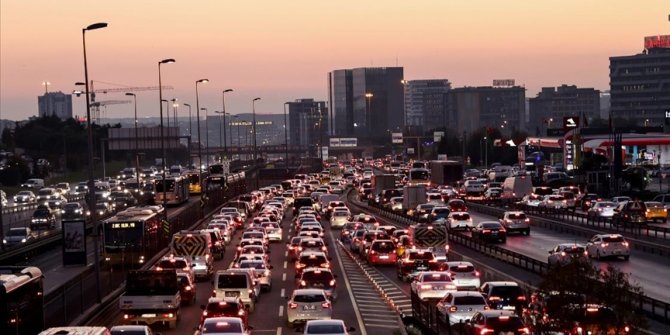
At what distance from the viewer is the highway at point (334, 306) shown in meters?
35.6

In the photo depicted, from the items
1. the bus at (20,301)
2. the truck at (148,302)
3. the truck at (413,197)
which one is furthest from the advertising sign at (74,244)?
the truck at (413,197)

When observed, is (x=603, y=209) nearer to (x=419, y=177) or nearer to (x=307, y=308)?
(x=419, y=177)

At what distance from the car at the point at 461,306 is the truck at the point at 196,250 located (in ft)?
65.2

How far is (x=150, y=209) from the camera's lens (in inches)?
2357

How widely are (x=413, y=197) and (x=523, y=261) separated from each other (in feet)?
132

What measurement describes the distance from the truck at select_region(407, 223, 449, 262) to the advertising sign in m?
14.4

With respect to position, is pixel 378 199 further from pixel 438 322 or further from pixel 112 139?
pixel 438 322

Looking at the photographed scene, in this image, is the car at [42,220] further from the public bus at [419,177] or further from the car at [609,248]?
the car at [609,248]

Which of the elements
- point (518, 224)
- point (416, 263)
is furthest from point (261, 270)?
point (518, 224)

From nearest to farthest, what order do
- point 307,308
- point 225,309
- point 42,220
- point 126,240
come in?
1. point 225,309
2. point 307,308
3. point 126,240
4. point 42,220

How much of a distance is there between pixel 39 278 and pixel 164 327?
7.75 meters

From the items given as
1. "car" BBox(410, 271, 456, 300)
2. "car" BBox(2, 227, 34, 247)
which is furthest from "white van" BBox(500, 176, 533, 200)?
"car" BBox(410, 271, 456, 300)

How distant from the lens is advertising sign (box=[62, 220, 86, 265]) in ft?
170

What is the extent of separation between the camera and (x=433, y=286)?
129ft
